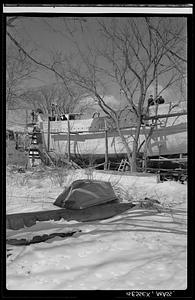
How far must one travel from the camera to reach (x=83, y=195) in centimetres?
312

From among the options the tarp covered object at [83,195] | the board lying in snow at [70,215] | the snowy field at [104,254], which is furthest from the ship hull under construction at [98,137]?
the snowy field at [104,254]

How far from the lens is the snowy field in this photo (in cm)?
179

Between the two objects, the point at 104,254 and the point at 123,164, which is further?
the point at 123,164

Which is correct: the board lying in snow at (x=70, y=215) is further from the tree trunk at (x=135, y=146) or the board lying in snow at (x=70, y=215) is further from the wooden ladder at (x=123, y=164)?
the tree trunk at (x=135, y=146)

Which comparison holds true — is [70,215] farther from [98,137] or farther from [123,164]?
[98,137]

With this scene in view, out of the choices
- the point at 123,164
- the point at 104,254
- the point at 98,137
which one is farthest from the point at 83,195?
the point at 98,137

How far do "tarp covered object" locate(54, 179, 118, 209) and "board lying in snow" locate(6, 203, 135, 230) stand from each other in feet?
0.26

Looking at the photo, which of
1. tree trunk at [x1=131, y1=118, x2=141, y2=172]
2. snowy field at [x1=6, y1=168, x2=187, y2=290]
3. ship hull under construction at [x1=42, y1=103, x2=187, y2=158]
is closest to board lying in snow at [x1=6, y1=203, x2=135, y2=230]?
snowy field at [x1=6, y1=168, x2=187, y2=290]

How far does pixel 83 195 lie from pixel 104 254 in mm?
1103

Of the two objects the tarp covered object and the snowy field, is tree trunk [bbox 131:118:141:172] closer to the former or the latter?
the tarp covered object

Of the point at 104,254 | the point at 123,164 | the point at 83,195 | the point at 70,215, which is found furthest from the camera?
the point at 123,164

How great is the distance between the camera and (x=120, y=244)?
2.26 metres

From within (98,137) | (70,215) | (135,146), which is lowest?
(70,215)
